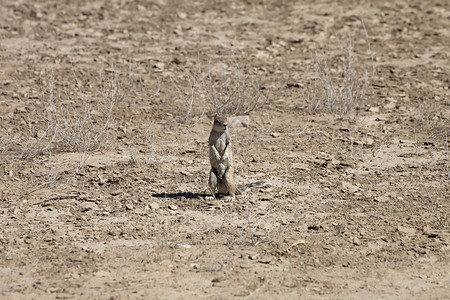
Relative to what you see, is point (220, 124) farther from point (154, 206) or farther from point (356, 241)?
point (356, 241)

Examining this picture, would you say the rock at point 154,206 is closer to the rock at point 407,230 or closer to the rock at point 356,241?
the rock at point 356,241

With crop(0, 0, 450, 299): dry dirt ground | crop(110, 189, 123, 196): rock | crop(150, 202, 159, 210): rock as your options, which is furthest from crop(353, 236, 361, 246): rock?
crop(110, 189, 123, 196): rock

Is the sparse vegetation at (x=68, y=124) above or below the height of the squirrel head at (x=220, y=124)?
below

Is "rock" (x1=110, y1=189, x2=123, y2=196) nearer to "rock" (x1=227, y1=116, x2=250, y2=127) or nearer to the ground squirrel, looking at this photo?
the ground squirrel

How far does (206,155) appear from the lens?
8055mm

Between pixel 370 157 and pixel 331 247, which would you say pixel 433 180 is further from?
pixel 331 247

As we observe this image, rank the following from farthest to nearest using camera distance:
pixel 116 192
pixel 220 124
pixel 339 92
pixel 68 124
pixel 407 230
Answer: pixel 339 92 → pixel 68 124 → pixel 116 192 → pixel 220 124 → pixel 407 230

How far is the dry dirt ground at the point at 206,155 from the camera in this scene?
18.7 ft

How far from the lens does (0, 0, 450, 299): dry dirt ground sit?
18.7 feet

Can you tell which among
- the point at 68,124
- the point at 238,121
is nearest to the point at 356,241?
the point at 238,121

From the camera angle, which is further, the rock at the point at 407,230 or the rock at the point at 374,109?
the rock at the point at 374,109

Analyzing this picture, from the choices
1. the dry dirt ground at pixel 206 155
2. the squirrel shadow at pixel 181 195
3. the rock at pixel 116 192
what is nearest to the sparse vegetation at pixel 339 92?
the dry dirt ground at pixel 206 155

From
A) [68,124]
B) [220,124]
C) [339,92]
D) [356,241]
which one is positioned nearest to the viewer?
[356,241]

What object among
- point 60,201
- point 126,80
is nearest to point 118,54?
point 126,80
